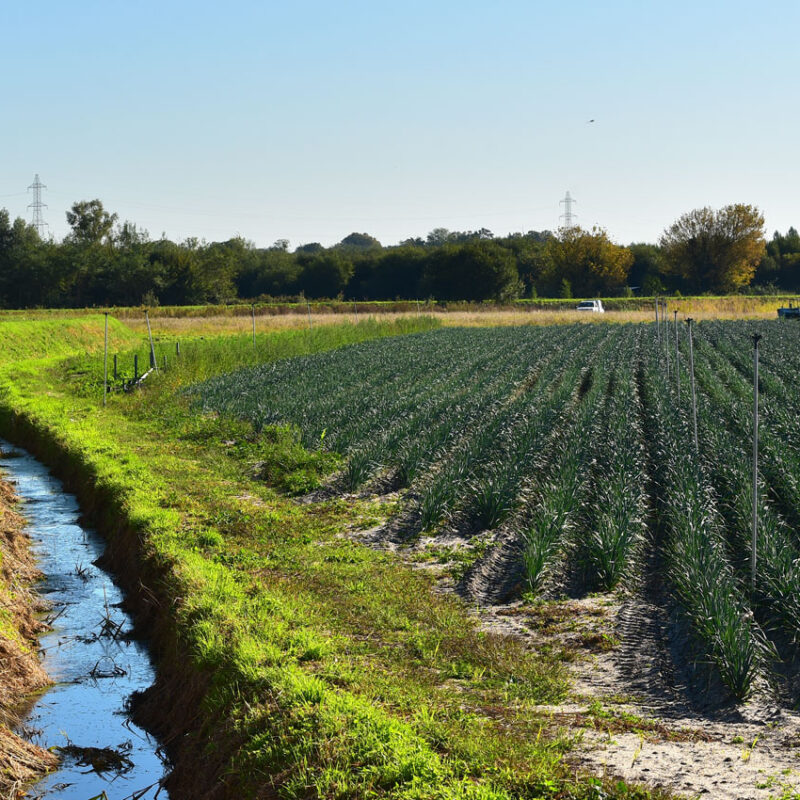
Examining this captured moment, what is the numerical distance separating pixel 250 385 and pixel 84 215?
64232mm

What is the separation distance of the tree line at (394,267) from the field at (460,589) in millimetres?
51015

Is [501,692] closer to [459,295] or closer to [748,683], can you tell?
[748,683]

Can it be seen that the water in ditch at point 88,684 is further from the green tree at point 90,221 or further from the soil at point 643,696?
the green tree at point 90,221

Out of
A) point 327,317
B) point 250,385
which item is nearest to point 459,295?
point 327,317

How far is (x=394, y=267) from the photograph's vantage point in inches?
3369

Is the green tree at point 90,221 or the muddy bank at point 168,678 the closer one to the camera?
the muddy bank at point 168,678

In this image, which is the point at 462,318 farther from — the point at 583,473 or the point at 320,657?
the point at 320,657

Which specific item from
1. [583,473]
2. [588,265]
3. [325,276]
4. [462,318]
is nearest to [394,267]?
[325,276]

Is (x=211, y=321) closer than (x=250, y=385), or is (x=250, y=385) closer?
(x=250, y=385)

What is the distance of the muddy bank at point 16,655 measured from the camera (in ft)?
20.1

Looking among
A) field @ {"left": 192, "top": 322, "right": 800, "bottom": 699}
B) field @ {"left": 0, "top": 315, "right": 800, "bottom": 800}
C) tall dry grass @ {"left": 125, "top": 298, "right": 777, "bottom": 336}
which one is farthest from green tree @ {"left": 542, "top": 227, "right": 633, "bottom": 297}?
field @ {"left": 0, "top": 315, "right": 800, "bottom": 800}

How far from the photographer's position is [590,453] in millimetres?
13094

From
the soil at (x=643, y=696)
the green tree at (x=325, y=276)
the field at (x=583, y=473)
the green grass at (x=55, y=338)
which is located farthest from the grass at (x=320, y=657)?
the green tree at (x=325, y=276)

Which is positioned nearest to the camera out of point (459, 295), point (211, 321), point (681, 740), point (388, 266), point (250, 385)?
point (681, 740)
